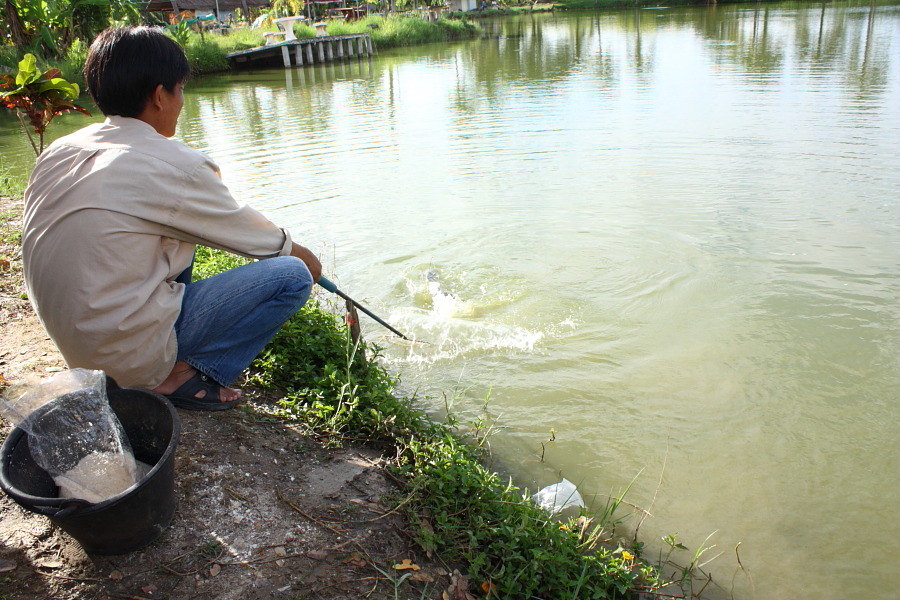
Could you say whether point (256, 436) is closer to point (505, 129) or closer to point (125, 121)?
point (125, 121)

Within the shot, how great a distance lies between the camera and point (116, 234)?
211 centimetres

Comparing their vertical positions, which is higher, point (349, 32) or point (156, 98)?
point (349, 32)

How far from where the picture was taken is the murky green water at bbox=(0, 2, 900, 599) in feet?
9.93

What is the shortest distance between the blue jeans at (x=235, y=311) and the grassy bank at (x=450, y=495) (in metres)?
0.40

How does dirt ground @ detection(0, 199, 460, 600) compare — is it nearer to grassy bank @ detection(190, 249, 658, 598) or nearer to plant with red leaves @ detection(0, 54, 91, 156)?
grassy bank @ detection(190, 249, 658, 598)

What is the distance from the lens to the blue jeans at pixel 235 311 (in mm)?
2480

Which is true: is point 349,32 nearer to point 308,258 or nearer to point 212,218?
point 308,258

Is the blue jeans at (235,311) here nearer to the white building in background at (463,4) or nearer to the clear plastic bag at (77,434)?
the clear plastic bag at (77,434)

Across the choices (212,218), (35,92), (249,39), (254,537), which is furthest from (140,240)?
(249,39)

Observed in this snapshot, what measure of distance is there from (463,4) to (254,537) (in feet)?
172

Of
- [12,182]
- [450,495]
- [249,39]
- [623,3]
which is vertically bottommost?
[450,495]

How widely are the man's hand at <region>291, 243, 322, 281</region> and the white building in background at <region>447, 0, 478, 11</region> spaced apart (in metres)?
48.7

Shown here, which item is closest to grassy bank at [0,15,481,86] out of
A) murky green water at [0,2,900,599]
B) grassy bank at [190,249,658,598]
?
murky green water at [0,2,900,599]

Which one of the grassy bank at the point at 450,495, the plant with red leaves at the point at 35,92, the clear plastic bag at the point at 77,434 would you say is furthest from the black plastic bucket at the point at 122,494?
the plant with red leaves at the point at 35,92
